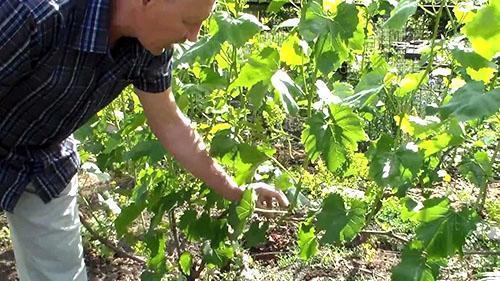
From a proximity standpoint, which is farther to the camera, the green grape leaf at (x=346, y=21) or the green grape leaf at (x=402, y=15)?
the green grape leaf at (x=346, y=21)

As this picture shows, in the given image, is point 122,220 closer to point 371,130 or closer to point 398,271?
point 398,271

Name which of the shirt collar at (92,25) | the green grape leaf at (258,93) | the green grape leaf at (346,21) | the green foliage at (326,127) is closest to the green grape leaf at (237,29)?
the green foliage at (326,127)

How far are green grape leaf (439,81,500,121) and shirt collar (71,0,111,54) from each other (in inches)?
31.6

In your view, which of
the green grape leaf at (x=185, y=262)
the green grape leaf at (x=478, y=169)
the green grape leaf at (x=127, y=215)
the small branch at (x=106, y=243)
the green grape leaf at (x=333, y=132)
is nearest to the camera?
the green grape leaf at (x=333, y=132)

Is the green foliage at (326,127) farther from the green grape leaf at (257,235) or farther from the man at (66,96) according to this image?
the man at (66,96)

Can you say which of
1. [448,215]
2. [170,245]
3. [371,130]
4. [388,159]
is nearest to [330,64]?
[388,159]

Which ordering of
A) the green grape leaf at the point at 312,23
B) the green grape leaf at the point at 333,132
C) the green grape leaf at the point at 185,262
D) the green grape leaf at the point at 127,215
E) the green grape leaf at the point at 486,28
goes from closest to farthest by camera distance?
the green grape leaf at the point at 486,28 < the green grape leaf at the point at 312,23 < the green grape leaf at the point at 333,132 < the green grape leaf at the point at 127,215 < the green grape leaf at the point at 185,262

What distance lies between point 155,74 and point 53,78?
13.7 inches

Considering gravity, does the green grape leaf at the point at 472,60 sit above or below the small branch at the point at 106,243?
above

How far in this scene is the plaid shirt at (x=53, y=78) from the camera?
69.0 inches

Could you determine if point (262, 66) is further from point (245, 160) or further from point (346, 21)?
point (245, 160)

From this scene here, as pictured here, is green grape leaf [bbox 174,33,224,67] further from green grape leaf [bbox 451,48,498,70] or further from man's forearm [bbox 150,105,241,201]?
green grape leaf [bbox 451,48,498,70]

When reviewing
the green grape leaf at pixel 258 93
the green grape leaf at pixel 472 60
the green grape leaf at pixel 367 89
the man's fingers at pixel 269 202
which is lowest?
the man's fingers at pixel 269 202

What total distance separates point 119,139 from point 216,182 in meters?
0.57
